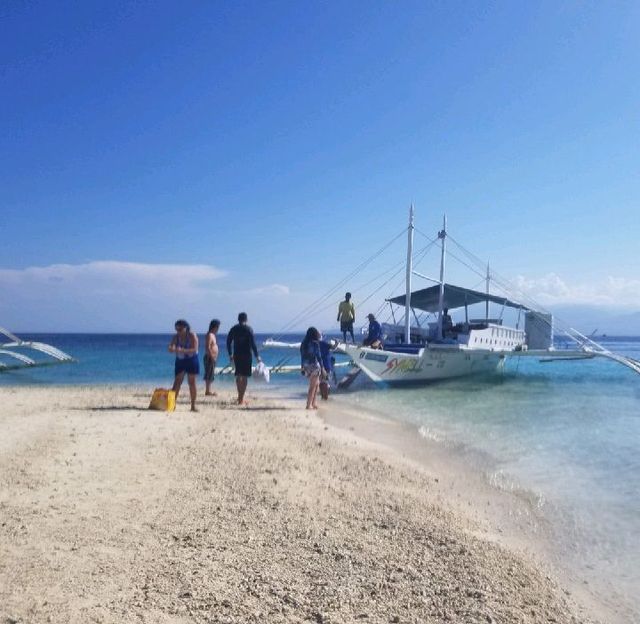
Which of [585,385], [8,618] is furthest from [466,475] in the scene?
[585,385]

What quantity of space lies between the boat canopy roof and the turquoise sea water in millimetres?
4527

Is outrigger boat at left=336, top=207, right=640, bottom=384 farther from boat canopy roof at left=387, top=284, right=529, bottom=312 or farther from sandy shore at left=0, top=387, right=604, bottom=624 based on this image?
sandy shore at left=0, top=387, right=604, bottom=624

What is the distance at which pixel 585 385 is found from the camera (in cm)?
2598

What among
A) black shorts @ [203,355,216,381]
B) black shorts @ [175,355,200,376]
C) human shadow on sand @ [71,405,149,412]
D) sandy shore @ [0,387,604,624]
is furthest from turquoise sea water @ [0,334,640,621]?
human shadow on sand @ [71,405,149,412]

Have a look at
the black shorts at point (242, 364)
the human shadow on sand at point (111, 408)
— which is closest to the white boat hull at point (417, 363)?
the black shorts at point (242, 364)

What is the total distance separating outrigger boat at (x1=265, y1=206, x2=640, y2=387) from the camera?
19.5 metres

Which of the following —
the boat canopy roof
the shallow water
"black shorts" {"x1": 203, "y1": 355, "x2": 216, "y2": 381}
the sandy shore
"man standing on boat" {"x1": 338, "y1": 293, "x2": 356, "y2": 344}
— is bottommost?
the shallow water

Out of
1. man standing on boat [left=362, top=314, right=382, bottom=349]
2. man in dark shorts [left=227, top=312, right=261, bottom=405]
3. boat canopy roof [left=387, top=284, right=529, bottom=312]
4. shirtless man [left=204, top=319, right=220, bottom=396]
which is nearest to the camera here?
man in dark shorts [left=227, top=312, right=261, bottom=405]

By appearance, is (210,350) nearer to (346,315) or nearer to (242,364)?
(242,364)

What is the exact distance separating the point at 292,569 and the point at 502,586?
165 cm

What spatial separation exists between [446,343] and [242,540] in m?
19.0

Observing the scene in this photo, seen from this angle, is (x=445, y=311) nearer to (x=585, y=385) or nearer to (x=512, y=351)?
(x=512, y=351)

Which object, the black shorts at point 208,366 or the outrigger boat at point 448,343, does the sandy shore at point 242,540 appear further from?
the outrigger boat at point 448,343

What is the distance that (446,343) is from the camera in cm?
2245
